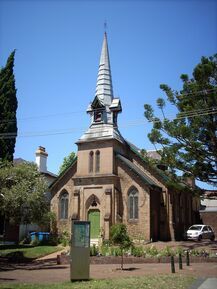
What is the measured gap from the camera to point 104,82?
129 feet

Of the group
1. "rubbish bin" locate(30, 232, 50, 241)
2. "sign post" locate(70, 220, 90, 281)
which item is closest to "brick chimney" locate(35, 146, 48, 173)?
"rubbish bin" locate(30, 232, 50, 241)

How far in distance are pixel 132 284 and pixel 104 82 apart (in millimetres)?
29000

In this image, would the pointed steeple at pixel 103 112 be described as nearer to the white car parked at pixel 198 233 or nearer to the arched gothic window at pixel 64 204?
the arched gothic window at pixel 64 204

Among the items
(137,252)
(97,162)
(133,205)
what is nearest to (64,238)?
(133,205)

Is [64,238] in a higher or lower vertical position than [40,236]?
lower

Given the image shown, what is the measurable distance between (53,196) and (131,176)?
31.4ft

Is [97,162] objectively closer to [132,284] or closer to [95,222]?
[95,222]

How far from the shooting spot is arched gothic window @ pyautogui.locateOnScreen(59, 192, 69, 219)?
3703 cm

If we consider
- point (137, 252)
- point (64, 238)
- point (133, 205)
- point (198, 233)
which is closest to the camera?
point (137, 252)

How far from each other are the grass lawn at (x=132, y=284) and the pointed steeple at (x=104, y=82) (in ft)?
83.7

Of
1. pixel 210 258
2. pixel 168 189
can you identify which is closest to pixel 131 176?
pixel 168 189

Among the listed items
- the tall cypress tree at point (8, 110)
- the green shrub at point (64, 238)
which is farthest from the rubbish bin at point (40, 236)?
the tall cypress tree at point (8, 110)

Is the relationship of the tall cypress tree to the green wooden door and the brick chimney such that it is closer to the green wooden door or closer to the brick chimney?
the brick chimney

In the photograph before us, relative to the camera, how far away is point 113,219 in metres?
33.0
